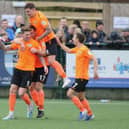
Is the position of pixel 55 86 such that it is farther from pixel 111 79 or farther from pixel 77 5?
pixel 77 5

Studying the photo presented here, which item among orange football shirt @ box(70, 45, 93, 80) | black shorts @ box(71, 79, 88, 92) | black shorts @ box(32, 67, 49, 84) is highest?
orange football shirt @ box(70, 45, 93, 80)

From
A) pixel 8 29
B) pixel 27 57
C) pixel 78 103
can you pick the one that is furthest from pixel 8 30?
pixel 78 103

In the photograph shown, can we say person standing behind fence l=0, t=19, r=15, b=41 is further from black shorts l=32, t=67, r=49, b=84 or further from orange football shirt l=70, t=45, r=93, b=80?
orange football shirt l=70, t=45, r=93, b=80

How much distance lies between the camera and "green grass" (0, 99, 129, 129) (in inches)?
534

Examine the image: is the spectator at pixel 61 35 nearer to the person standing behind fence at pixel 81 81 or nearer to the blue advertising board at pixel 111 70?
the blue advertising board at pixel 111 70

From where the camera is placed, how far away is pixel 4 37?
20344 mm

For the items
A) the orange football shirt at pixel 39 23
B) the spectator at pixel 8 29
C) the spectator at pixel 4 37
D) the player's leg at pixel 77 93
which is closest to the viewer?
the player's leg at pixel 77 93

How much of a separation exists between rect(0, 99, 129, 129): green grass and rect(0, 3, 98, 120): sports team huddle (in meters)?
0.34

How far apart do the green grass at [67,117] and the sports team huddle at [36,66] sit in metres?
0.34

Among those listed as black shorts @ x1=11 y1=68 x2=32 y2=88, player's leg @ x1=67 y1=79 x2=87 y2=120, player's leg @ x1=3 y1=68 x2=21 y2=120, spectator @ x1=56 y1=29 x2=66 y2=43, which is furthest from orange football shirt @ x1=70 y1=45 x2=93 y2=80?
spectator @ x1=56 y1=29 x2=66 y2=43

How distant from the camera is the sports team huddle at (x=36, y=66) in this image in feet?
48.4

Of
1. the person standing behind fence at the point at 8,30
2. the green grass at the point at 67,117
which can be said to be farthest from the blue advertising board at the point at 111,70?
the person standing behind fence at the point at 8,30

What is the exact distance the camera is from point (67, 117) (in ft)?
50.5

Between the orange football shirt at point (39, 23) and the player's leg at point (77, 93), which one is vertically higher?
the orange football shirt at point (39, 23)
